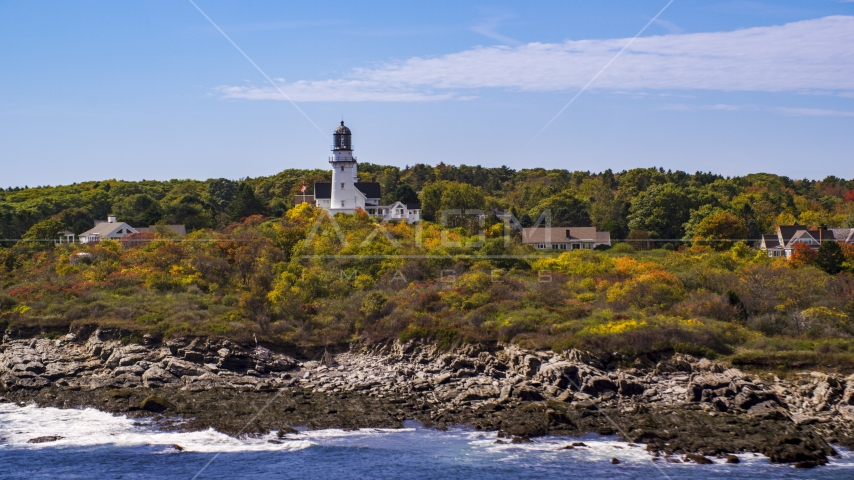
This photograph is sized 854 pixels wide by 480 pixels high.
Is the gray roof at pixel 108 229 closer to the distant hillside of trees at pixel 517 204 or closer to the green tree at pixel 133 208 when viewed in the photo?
the distant hillside of trees at pixel 517 204

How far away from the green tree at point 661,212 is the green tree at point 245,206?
30422 mm

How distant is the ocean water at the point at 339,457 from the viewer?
2555 centimetres

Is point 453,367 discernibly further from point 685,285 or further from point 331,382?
point 685,285

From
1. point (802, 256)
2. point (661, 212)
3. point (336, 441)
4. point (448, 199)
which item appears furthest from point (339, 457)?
point (661, 212)

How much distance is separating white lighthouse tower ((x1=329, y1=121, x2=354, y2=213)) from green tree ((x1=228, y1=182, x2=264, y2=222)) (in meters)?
6.57

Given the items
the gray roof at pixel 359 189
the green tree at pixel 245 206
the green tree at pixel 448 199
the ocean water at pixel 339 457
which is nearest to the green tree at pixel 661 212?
the green tree at pixel 448 199

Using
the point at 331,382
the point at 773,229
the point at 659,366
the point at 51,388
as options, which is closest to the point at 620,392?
the point at 659,366

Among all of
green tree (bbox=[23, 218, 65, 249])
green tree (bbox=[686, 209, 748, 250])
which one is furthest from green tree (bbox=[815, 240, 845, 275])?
green tree (bbox=[23, 218, 65, 249])

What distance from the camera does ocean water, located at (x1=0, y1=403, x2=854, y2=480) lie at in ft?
83.8

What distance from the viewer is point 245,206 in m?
67.3

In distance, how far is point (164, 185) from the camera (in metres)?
98.9

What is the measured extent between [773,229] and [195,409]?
50.8 metres

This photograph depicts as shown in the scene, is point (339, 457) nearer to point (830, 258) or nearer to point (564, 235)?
point (830, 258)

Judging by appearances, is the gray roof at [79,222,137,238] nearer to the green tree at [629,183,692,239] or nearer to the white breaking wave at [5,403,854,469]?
the white breaking wave at [5,403,854,469]
